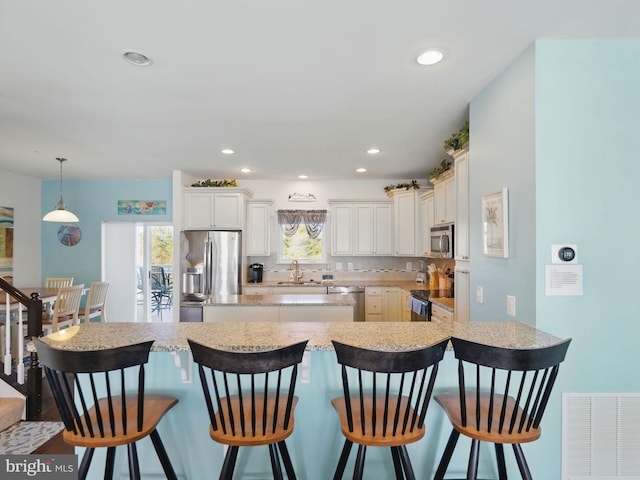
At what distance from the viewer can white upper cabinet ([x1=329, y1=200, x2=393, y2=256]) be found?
586cm

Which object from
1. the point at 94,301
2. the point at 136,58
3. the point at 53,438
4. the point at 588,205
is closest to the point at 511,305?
the point at 588,205

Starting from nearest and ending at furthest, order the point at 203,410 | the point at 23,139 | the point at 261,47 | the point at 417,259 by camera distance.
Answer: the point at 203,410 < the point at 261,47 < the point at 23,139 < the point at 417,259

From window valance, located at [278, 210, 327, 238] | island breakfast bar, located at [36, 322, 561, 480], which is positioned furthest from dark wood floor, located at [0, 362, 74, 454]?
window valance, located at [278, 210, 327, 238]

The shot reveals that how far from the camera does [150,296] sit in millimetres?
6234

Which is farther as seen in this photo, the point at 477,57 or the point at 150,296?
the point at 150,296

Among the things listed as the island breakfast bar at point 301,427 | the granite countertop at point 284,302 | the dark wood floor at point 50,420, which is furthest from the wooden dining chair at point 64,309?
the island breakfast bar at point 301,427

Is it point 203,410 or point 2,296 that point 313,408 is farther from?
point 2,296

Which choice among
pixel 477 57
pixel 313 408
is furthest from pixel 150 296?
pixel 477 57

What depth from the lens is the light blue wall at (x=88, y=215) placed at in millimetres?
6156

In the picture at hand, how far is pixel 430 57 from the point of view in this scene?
6.99ft

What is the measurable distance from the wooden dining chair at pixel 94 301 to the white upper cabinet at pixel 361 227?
3475mm

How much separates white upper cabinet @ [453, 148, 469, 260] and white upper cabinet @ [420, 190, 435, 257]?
171 centimetres

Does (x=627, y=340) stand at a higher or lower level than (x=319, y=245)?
A: lower

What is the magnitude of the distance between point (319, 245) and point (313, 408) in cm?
432
